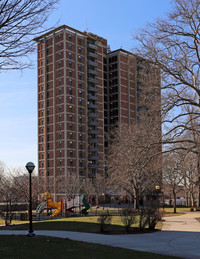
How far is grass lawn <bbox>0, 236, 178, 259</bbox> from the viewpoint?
1064 centimetres

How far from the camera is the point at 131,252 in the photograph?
1149 cm

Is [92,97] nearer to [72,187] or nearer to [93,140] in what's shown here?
[93,140]

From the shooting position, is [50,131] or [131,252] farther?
[50,131]

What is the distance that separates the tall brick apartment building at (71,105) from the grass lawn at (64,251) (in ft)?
251

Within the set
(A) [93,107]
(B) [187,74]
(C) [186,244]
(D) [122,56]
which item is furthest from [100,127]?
(C) [186,244]

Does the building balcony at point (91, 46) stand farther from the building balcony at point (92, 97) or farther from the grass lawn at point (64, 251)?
the grass lawn at point (64, 251)

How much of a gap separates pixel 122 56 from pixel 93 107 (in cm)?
2096

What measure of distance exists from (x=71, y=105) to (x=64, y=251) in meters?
88.0

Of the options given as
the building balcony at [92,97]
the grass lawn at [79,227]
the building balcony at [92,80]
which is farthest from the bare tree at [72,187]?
the grass lawn at [79,227]

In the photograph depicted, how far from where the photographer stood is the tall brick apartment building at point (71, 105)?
318 feet

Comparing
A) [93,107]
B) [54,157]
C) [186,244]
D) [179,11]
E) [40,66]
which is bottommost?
[186,244]

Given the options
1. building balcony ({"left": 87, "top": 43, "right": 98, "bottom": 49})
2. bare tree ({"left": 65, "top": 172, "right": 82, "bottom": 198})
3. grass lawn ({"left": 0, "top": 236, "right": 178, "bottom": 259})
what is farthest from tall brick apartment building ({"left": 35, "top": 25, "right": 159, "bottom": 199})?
grass lawn ({"left": 0, "top": 236, "right": 178, "bottom": 259})

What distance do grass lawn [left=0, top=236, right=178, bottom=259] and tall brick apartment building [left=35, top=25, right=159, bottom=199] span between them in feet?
251

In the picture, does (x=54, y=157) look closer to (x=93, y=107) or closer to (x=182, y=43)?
(x=93, y=107)
